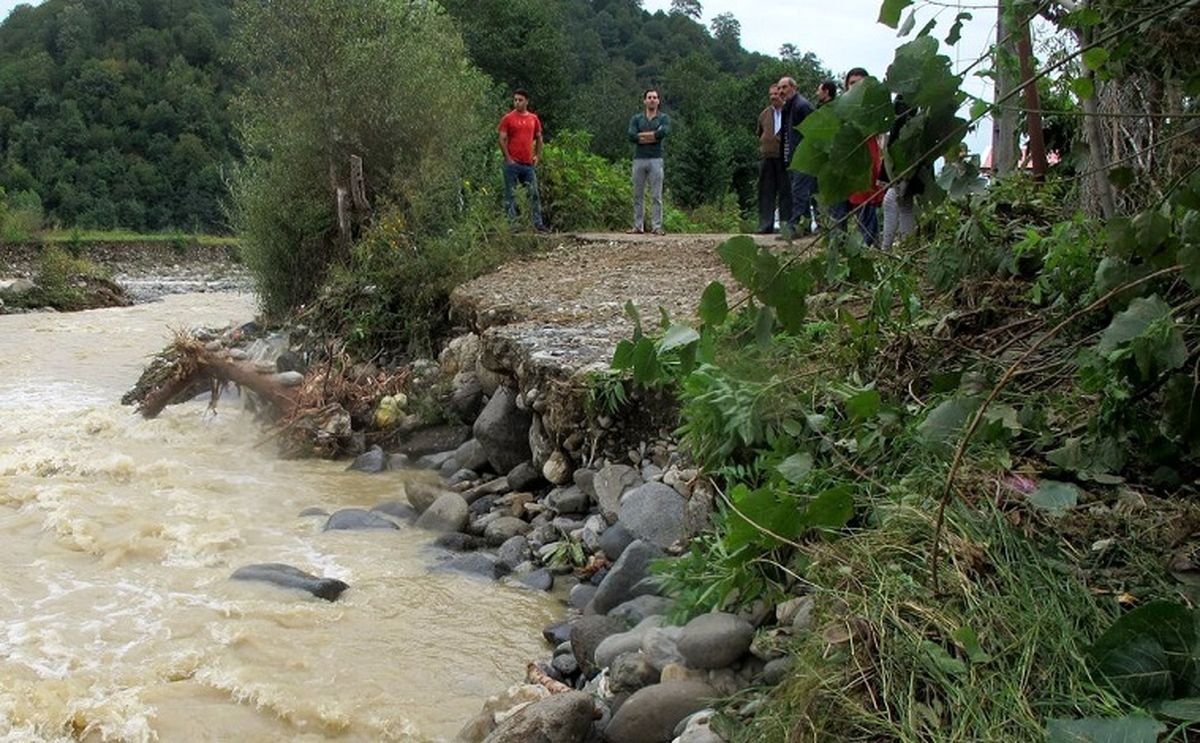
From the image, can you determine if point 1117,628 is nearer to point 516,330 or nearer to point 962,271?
point 962,271

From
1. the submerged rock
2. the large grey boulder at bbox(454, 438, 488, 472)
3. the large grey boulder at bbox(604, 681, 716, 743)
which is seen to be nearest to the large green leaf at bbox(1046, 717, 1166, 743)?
the large grey boulder at bbox(604, 681, 716, 743)

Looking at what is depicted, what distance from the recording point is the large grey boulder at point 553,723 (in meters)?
3.48

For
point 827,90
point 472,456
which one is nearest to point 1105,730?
point 472,456

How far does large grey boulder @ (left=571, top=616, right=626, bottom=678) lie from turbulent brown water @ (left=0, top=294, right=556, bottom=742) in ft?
1.33

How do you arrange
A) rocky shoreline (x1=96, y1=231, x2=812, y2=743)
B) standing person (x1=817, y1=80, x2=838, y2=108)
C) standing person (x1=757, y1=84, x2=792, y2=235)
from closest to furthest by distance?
rocky shoreline (x1=96, y1=231, x2=812, y2=743) < standing person (x1=817, y1=80, x2=838, y2=108) < standing person (x1=757, y1=84, x2=792, y2=235)

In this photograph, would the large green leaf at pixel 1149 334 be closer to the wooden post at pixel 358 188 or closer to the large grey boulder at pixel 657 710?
the large grey boulder at pixel 657 710

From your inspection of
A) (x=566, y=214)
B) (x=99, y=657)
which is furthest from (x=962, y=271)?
(x=566, y=214)

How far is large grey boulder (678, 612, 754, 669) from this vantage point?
339cm

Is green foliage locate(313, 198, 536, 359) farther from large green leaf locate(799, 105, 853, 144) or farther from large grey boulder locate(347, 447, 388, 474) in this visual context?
large green leaf locate(799, 105, 853, 144)

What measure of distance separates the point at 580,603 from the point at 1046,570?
278cm

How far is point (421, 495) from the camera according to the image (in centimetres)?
699

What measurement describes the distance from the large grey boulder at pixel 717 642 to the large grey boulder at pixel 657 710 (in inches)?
3.2

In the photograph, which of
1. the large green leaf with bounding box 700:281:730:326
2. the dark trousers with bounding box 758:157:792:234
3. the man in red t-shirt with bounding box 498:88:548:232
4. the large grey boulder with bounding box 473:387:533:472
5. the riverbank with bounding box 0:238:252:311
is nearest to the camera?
the large green leaf with bounding box 700:281:730:326

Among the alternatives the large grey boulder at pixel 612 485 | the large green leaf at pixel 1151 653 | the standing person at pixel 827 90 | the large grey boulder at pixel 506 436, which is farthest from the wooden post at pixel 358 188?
the large green leaf at pixel 1151 653
